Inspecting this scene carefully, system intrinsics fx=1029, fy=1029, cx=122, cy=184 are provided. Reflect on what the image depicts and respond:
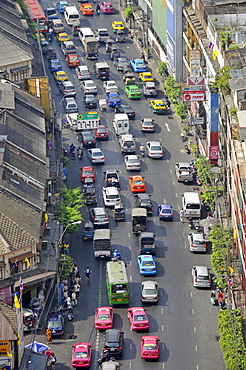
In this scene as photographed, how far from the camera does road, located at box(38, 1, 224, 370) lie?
9881 cm

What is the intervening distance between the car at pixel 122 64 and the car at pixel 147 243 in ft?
213

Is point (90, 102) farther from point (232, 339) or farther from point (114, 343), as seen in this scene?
point (232, 339)

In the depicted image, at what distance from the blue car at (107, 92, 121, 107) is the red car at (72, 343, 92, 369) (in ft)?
234

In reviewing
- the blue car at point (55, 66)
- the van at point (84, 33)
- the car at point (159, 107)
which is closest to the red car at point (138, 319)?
the car at point (159, 107)

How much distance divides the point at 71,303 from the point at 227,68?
36.1 metres

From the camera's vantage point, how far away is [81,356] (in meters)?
96.5

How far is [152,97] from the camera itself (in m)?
167

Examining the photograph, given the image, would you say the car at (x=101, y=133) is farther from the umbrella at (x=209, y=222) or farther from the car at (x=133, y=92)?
the umbrella at (x=209, y=222)

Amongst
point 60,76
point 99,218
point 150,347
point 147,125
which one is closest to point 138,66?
point 60,76

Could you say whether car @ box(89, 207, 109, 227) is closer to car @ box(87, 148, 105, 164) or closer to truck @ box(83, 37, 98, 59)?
car @ box(87, 148, 105, 164)

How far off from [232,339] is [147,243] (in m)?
25.7

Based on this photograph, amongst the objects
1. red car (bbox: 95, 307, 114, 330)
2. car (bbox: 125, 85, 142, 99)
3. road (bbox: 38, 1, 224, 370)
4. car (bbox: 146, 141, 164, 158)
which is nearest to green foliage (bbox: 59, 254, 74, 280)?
road (bbox: 38, 1, 224, 370)

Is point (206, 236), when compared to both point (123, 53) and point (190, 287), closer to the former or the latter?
point (190, 287)

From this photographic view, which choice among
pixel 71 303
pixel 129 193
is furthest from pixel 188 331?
pixel 129 193
